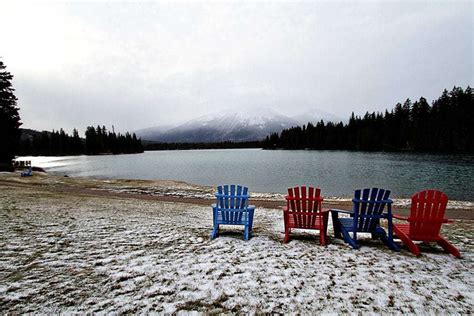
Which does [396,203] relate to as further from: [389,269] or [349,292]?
[349,292]

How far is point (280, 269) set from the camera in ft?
14.6

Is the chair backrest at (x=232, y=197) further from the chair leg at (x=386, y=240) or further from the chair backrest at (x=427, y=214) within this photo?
the chair backrest at (x=427, y=214)

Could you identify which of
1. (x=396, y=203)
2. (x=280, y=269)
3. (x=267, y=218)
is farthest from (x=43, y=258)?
(x=396, y=203)

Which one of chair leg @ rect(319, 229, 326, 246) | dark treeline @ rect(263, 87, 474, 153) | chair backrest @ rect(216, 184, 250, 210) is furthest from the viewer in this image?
dark treeline @ rect(263, 87, 474, 153)

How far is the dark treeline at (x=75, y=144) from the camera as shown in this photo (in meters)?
131

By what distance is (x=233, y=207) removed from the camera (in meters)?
6.43

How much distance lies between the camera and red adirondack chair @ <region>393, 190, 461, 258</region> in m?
5.32

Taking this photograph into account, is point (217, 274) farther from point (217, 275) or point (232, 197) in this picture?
point (232, 197)

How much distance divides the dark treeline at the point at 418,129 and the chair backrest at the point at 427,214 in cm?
8817

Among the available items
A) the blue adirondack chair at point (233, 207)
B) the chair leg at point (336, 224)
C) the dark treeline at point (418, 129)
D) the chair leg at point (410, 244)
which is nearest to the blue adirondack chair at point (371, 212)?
the chair leg at point (410, 244)

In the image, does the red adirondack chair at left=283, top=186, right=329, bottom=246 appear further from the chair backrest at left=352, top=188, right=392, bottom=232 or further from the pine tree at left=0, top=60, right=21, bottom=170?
the pine tree at left=0, top=60, right=21, bottom=170

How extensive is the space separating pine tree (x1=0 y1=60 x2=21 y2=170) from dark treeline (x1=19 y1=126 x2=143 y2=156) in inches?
4493

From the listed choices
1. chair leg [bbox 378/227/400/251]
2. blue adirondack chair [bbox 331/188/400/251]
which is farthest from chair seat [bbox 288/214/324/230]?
chair leg [bbox 378/227/400/251]

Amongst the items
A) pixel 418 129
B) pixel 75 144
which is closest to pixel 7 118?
pixel 418 129
